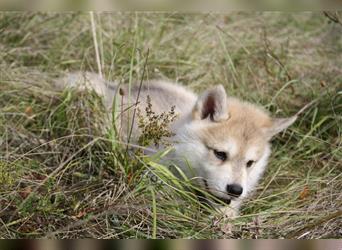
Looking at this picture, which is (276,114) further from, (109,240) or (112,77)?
(109,240)

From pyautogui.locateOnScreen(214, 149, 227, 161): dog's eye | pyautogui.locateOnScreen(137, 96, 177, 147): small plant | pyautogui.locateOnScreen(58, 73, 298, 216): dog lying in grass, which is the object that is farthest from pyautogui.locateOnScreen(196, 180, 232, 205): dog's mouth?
pyautogui.locateOnScreen(137, 96, 177, 147): small plant

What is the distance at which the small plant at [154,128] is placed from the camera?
2768 millimetres

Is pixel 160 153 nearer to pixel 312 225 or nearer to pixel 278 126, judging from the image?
pixel 278 126

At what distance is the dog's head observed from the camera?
273 cm

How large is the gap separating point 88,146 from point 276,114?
965mm

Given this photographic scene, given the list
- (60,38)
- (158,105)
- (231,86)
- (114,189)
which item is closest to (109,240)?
(114,189)

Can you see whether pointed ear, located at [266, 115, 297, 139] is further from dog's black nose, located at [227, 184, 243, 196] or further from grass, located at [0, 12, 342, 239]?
dog's black nose, located at [227, 184, 243, 196]

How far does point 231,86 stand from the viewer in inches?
131

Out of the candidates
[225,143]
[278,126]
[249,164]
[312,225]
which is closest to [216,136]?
[225,143]

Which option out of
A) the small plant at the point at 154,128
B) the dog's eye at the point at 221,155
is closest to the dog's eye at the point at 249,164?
the dog's eye at the point at 221,155

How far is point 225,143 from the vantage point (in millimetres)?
2799

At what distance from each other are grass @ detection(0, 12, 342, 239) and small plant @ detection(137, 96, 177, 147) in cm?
8

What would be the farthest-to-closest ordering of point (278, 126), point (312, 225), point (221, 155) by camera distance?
1. point (278, 126)
2. point (221, 155)
3. point (312, 225)

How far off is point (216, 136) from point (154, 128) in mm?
270
